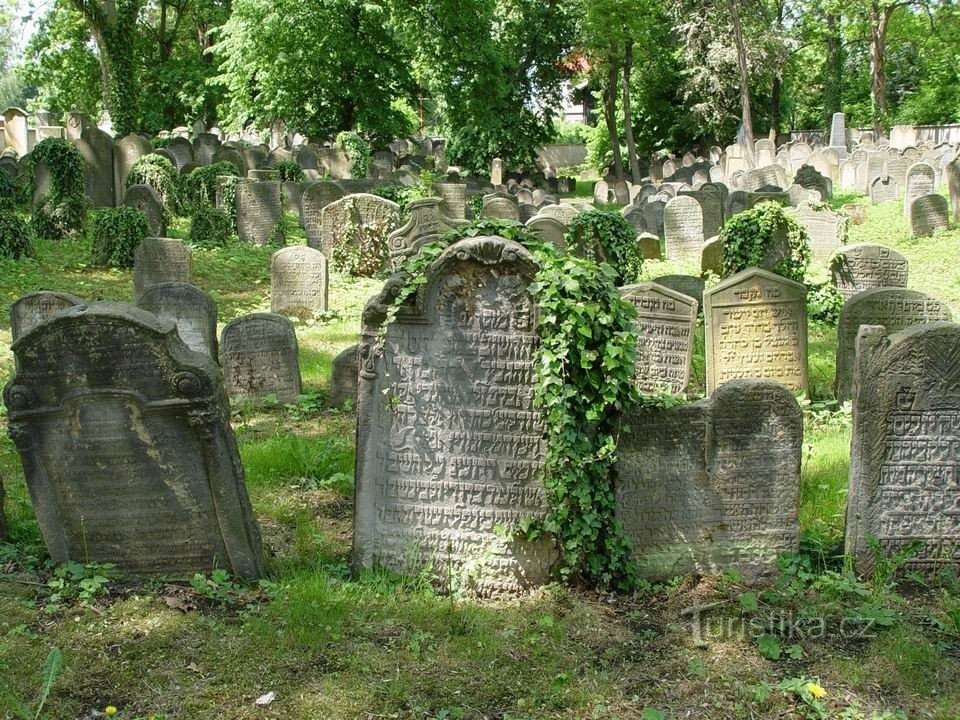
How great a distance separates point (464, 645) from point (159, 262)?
957 cm

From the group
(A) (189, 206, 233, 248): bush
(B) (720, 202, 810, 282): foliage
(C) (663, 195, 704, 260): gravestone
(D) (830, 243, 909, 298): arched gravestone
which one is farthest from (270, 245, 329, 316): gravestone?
(C) (663, 195, 704, 260): gravestone

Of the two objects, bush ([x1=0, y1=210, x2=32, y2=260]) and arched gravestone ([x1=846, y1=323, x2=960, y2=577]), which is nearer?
arched gravestone ([x1=846, y1=323, x2=960, y2=577])

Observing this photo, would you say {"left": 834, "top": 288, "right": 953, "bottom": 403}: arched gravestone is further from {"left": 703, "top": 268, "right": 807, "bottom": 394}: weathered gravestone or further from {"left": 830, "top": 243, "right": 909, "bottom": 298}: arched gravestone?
{"left": 830, "top": 243, "right": 909, "bottom": 298}: arched gravestone

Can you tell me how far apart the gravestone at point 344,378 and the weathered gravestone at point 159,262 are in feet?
16.8

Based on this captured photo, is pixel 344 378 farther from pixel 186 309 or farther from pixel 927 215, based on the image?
pixel 927 215

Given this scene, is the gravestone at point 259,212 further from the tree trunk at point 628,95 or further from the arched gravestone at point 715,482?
the tree trunk at point 628,95

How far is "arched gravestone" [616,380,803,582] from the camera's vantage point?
213 inches

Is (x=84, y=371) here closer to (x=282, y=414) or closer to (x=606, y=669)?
(x=606, y=669)

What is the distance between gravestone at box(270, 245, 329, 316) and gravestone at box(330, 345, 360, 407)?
4.15 meters

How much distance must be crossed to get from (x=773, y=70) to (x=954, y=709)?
3649 cm

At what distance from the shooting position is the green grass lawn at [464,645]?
14.5ft

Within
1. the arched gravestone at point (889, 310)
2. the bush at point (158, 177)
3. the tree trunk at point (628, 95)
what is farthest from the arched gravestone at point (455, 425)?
the tree trunk at point (628, 95)

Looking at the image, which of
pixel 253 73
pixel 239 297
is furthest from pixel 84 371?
pixel 253 73

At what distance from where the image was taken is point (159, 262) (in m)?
13.0
